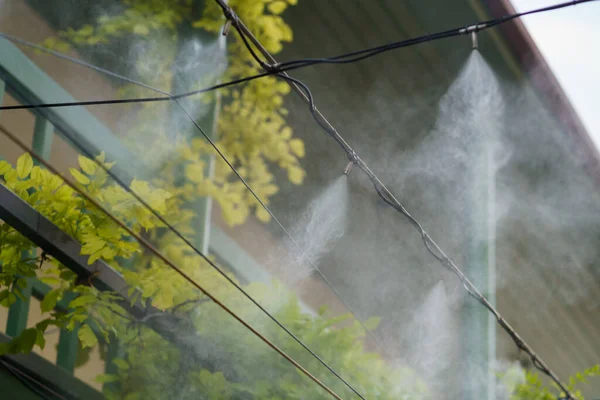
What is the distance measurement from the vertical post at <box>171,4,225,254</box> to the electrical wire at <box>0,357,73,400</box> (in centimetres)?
88

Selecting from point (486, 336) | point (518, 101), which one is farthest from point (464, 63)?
point (486, 336)

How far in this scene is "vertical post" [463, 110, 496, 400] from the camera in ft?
A: 14.2

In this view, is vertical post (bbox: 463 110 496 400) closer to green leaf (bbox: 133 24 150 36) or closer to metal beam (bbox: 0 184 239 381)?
metal beam (bbox: 0 184 239 381)

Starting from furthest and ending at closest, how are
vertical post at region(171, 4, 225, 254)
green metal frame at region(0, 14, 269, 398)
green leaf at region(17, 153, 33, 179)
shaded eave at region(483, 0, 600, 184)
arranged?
shaded eave at region(483, 0, 600, 184), vertical post at region(171, 4, 225, 254), green metal frame at region(0, 14, 269, 398), green leaf at region(17, 153, 33, 179)

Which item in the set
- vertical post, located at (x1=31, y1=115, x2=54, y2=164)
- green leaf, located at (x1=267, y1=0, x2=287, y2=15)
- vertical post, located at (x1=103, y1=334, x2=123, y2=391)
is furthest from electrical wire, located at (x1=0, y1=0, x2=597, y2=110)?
green leaf, located at (x1=267, y1=0, x2=287, y2=15)

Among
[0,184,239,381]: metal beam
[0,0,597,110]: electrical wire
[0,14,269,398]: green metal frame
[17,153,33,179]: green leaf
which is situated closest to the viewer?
[0,0,597,110]: electrical wire

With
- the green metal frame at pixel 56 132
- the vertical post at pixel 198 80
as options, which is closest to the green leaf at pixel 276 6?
the vertical post at pixel 198 80

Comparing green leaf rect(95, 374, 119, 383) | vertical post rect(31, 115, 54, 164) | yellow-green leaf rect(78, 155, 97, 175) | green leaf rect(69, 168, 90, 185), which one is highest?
vertical post rect(31, 115, 54, 164)

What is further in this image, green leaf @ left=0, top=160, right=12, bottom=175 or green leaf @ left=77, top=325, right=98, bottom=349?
green leaf @ left=77, top=325, right=98, bottom=349

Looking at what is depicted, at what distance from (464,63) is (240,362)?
2.53 metres

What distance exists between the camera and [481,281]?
4449mm

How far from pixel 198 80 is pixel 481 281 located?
2003mm

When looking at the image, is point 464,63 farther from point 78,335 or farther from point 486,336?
point 78,335

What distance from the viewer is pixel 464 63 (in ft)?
15.6
